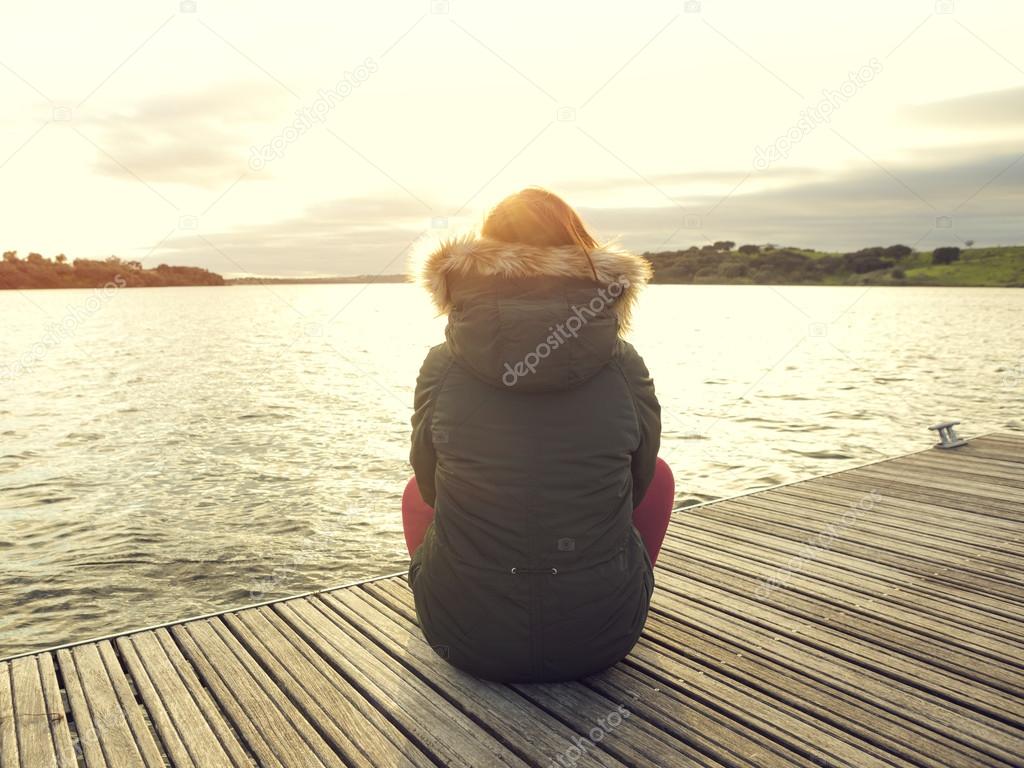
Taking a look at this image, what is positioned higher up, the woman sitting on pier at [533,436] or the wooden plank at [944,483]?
the woman sitting on pier at [533,436]

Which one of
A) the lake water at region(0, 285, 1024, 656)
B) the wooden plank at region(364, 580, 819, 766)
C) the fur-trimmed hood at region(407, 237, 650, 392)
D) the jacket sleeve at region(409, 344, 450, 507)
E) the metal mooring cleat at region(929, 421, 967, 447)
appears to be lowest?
the lake water at region(0, 285, 1024, 656)

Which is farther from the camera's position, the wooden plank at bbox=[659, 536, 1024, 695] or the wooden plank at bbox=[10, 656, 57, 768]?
the wooden plank at bbox=[659, 536, 1024, 695]

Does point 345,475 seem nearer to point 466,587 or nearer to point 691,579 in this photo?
point 691,579

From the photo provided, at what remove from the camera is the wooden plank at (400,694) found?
2.81 m

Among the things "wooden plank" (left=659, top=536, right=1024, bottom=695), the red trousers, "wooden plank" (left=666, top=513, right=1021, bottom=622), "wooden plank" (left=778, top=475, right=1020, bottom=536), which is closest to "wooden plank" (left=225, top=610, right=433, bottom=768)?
the red trousers

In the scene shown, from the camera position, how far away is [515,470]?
2.91m

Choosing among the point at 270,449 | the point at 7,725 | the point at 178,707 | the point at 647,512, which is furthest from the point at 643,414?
the point at 270,449

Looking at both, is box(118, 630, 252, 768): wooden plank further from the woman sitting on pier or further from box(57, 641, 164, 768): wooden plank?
the woman sitting on pier

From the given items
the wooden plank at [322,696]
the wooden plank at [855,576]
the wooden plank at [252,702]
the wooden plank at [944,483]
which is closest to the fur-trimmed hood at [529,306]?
the wooden plank at [322,696]

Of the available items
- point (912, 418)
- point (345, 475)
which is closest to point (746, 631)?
point (345, 475)

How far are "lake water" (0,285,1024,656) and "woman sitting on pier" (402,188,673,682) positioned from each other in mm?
2146

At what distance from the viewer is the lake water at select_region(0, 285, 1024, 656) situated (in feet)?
25.3

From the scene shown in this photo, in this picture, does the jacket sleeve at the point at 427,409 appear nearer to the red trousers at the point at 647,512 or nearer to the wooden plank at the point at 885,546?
the red trousers at the point at 647,512

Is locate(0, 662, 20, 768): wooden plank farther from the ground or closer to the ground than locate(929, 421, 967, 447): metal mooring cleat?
closer to the ground
